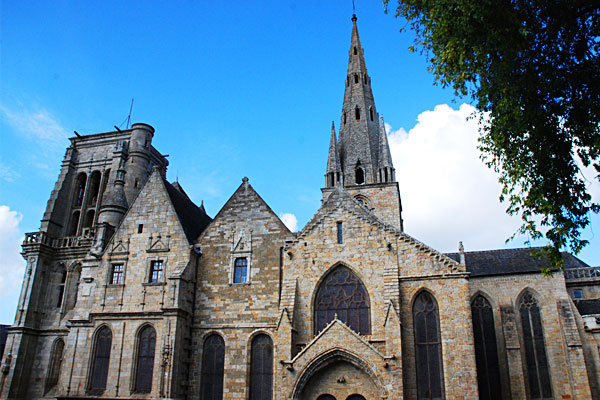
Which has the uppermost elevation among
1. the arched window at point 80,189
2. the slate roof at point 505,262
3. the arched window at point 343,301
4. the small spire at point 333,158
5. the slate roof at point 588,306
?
the small spire at point 333,158

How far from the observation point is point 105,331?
75.0ft

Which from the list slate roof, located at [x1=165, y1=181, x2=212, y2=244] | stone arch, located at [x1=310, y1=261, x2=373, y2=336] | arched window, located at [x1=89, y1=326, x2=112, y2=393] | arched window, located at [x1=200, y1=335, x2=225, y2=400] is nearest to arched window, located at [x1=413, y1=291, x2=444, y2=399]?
stone arch, located at [x1=310, y1=261, x2=373, y2=336]

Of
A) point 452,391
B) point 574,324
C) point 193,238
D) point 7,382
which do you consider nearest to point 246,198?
point 193,238

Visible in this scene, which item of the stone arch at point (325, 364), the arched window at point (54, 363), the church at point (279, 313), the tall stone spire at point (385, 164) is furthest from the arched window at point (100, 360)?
the tall stone spire at point (385, 164)

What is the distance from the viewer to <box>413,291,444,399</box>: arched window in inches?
759

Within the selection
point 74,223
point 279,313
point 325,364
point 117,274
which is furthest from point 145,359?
point 74,223

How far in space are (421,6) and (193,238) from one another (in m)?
16.4

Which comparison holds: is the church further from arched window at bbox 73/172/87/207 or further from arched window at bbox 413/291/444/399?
arched window at bbox 73/172/87/207

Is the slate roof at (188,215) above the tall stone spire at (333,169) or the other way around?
the other way around

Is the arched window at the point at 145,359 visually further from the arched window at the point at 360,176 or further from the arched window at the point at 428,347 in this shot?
the arched window at the point at 360,176

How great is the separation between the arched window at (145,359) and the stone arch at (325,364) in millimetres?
6841

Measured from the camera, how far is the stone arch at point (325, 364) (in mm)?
18969

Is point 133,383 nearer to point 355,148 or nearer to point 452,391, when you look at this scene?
point 452,391

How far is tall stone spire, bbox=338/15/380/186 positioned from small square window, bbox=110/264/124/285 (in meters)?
21.8
